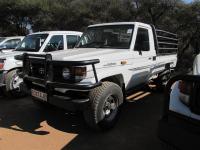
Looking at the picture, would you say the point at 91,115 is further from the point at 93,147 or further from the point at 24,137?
the point at 24,137

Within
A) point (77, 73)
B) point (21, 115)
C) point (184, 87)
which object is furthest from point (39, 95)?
point (184, 87)

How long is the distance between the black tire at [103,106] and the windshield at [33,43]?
366 cm

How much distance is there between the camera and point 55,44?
28.3ft

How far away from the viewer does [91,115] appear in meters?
4.89

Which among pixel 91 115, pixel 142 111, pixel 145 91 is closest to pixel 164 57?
pixel 145 91

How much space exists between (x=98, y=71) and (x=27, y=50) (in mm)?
4068

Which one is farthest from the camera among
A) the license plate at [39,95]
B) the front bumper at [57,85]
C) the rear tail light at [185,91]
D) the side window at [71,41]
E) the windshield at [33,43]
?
the side window at [71,41]

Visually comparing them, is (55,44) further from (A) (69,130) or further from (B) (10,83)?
(A) (69,130)

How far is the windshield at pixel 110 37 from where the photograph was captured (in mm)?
6121

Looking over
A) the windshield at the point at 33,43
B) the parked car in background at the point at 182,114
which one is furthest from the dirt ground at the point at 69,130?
the windshield at the point at 33,43

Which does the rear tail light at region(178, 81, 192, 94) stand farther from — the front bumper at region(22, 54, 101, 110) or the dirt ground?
the front bumper at region(22, 54, 101, 110)

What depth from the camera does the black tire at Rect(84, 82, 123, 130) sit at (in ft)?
16.0

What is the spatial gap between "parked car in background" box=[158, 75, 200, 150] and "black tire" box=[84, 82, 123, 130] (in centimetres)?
168

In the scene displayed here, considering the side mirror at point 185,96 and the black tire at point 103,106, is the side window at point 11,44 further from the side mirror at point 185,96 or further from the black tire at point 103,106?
the side mirror at point 185,96
